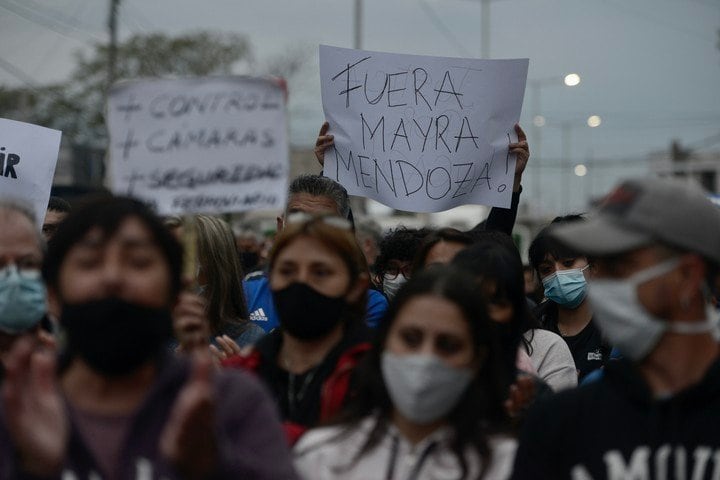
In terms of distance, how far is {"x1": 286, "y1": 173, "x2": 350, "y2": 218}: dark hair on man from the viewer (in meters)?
5.98

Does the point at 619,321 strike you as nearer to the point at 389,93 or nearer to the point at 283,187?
the point at 283,187

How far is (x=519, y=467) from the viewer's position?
331 centimetres

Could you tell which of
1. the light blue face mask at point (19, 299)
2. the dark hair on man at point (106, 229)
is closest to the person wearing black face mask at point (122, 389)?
the dark hair on man at point (106, 229)

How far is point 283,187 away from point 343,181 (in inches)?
105

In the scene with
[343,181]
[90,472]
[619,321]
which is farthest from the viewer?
[343,181]

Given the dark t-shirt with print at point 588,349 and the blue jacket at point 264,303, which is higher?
the blue jacket at point 264,303

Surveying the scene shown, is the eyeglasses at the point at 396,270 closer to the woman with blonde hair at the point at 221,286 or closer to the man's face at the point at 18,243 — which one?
the woman with blonde hair at the point at 221,286

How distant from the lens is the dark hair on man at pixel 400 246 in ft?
23.2

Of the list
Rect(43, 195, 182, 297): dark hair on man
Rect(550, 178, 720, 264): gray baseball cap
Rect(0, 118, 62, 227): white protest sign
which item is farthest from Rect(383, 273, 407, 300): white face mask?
Rect(43, 195, 182, 297): dark hair on man

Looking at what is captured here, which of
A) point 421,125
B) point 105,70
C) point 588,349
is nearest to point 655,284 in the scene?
point 588,349

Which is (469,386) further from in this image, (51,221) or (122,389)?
(51,221)

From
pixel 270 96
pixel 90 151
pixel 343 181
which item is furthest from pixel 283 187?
pixel 90 151

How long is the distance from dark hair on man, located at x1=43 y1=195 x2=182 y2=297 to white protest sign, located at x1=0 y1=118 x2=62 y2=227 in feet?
11.1

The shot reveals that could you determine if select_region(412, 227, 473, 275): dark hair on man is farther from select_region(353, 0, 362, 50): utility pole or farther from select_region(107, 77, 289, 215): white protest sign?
select_region(353, 0, 362, 50): utility pole
